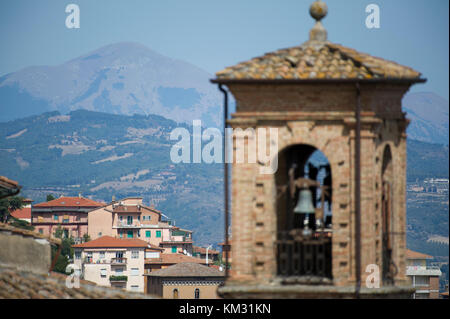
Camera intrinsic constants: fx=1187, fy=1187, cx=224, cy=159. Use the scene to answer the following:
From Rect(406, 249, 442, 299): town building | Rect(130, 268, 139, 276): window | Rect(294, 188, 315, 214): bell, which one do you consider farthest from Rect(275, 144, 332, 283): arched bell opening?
Rect(130, 268, 139, 276): window

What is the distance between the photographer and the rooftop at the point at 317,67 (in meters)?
21.2

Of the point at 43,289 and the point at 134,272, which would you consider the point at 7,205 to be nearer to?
the point at 134,272

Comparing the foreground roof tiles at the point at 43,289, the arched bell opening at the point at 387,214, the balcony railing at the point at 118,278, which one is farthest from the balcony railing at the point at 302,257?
the balcony railing at the point at 118,278

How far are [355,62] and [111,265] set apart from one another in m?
143

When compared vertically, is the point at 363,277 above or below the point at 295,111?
below

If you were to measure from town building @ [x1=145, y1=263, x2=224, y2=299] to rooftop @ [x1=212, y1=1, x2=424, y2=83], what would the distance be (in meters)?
96.0

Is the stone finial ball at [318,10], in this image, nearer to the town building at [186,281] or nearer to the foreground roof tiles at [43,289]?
the foreground roof tiles at [43,289]

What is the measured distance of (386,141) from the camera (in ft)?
72.5

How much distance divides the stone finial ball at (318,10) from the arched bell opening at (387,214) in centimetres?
279

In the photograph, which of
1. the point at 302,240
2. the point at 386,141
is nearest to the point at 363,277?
the point at 302,240

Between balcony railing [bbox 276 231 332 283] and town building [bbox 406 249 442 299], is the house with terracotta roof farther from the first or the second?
balcony railing [bbox 276 231 332 283]

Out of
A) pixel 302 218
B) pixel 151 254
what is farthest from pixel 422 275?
pixel 302 218
